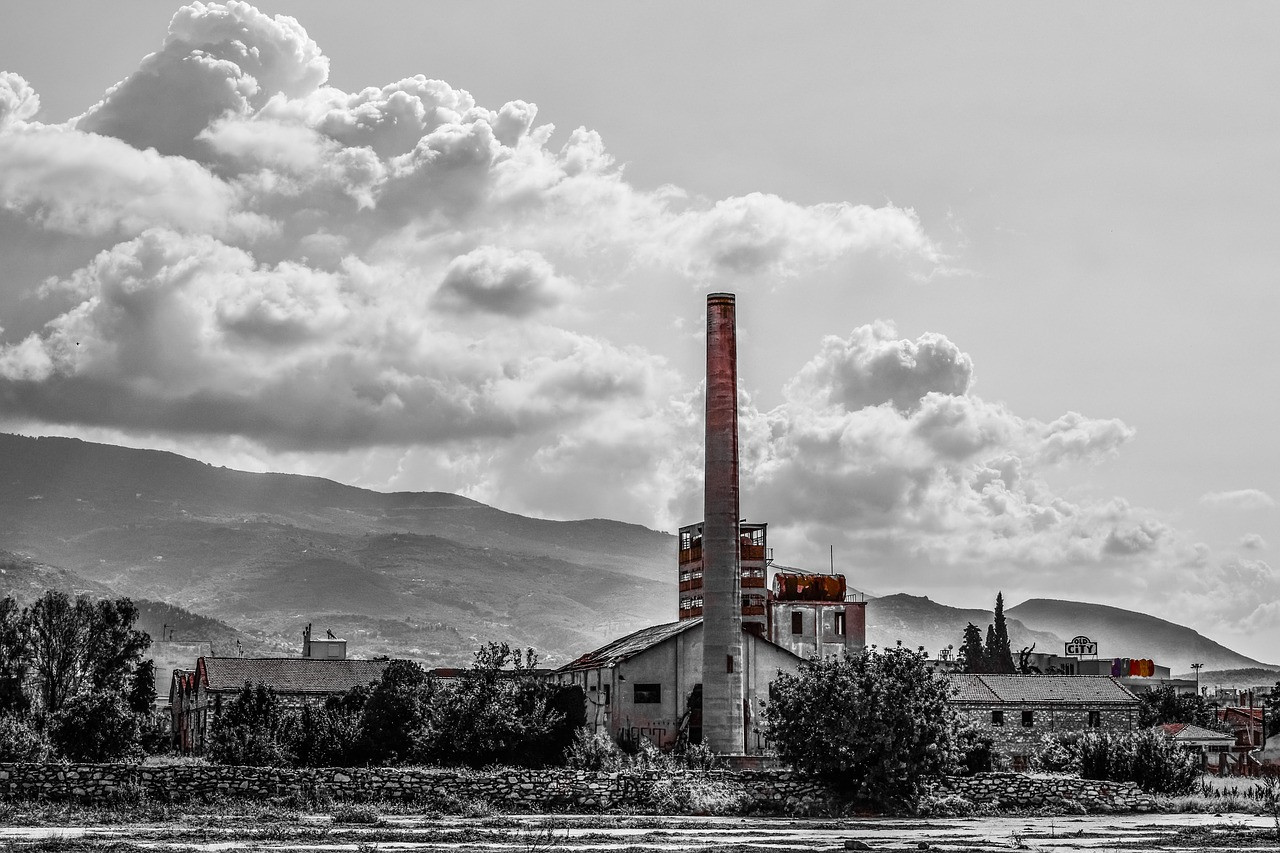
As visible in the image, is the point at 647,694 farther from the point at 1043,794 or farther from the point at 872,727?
the point at 872,727

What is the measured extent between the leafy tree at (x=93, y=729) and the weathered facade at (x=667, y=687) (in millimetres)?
22305

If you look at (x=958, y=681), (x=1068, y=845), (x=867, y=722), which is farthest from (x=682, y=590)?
(x=1068, y=845)

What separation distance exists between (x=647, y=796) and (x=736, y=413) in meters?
27.9

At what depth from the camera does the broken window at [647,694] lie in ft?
242

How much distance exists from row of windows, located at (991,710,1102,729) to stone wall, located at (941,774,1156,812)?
4335 centimetres

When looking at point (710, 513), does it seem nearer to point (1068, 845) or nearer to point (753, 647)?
point (753, 647)

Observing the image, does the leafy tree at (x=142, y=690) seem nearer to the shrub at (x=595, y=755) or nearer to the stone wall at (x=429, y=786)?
the shrub at (x=595, y=755)

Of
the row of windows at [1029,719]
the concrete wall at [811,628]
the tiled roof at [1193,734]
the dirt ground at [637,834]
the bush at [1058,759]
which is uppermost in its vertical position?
the concrete wall at [811,628]

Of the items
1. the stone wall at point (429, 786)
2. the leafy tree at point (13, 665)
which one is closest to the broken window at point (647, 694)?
the leafy tree at point (13, 665)

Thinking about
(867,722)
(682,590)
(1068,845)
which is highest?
(682,590)

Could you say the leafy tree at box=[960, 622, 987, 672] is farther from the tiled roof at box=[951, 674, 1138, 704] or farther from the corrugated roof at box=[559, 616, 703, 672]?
the corrugated roof at box=[559, 616, 703, 672]

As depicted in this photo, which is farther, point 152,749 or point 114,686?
point 152,749

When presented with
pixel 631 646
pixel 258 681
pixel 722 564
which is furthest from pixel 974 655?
pixel 722 564

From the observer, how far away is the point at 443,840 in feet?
107
